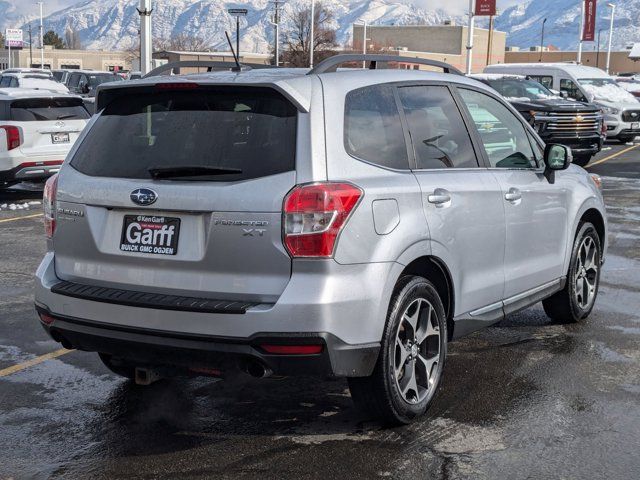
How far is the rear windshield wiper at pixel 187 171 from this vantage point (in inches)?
172

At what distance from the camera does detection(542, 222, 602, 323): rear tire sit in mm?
6805

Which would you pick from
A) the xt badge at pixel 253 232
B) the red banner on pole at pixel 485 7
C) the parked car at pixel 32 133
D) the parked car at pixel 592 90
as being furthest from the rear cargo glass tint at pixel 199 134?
the red banner on pole at pixel 485 7

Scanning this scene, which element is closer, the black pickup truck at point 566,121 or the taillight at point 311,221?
the taillight at point 311,221

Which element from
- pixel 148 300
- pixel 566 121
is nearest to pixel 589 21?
pixel 566 121

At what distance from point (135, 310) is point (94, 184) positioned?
70cm

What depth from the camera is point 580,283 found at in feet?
23.0

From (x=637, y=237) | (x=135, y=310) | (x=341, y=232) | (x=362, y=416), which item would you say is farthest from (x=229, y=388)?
(x=637, y=237)

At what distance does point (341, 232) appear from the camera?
4.26 meters

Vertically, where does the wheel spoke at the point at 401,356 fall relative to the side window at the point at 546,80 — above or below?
below

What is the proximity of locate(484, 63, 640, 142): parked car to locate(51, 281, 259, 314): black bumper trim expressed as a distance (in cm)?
2188

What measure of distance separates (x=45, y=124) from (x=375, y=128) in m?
10.9

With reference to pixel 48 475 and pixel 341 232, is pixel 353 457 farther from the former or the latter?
pixel 48 475

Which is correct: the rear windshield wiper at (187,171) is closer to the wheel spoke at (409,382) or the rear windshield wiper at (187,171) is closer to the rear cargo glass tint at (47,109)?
the wheel spoke at (409,382)

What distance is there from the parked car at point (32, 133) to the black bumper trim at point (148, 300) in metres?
10.0
